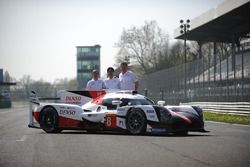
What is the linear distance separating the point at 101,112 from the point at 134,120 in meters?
1.17

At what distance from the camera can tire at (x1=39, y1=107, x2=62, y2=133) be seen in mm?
14320

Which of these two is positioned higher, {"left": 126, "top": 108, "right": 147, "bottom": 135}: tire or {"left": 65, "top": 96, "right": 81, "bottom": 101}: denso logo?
{"left": 65, "top": 96, "right": 81, "bottom": 101}: denso logo

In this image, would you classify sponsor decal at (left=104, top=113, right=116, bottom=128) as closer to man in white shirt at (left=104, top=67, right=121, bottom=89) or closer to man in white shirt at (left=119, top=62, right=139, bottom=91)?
man in white shirt at (left=119, top=62, right=139, bottom=91)

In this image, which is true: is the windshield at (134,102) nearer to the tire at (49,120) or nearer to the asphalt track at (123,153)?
the tire at (49,120)

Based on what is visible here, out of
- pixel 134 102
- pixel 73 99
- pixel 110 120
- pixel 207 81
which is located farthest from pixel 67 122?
pixel 207 81

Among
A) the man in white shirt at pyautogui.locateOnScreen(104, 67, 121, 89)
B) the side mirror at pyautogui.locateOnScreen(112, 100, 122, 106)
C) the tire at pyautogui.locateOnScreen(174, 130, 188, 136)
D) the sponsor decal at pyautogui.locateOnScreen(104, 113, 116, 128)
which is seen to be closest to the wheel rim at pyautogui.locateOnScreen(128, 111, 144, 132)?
the sponsor decal at pyautogui.locateOnScreen(104, 113, 116, 128)

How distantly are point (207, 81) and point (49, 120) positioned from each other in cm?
2035

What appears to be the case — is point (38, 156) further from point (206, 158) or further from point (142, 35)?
point (142, 35)

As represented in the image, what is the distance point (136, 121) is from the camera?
13102mm

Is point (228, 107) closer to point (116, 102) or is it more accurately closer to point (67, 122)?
point (116, 102)

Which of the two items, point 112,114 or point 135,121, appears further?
point 112,114

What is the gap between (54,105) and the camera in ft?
47.7

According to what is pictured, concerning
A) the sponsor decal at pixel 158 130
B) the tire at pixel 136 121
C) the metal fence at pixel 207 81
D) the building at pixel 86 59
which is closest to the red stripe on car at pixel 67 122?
the tire at pixel 136 121

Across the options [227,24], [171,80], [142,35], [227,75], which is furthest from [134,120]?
[142,35]
